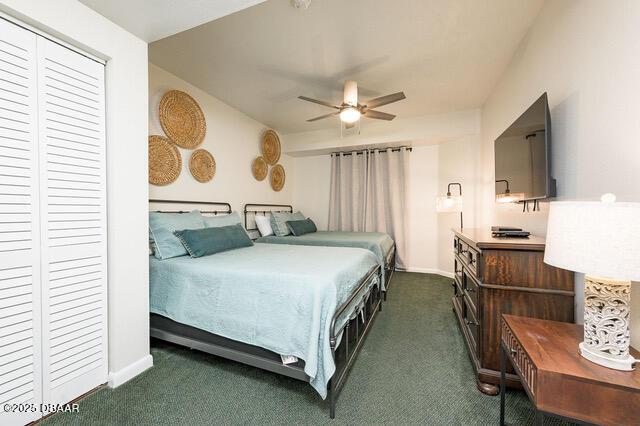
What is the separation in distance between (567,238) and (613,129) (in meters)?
0.77

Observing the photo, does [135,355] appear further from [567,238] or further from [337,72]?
[337,72]

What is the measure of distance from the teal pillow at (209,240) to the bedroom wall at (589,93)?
2632mm

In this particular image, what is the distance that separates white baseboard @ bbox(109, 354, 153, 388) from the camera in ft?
5.31

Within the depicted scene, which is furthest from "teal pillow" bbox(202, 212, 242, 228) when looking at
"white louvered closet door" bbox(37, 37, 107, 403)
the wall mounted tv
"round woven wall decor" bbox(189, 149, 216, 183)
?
the wall mounted tv

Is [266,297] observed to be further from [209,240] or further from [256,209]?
[256,209]

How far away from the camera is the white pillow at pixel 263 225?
3980mm

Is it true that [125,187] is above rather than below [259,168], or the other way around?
below

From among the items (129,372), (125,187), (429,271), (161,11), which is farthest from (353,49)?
(429,271)

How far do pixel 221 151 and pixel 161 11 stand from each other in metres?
2.08

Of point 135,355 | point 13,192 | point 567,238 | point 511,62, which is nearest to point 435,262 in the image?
point 511,62

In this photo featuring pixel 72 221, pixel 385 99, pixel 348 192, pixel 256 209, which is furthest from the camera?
pixel 348 192

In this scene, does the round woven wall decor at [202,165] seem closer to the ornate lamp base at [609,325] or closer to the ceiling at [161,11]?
the ceiling at [161,11]

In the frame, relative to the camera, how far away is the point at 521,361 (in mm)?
1072

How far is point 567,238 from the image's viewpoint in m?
0.92
